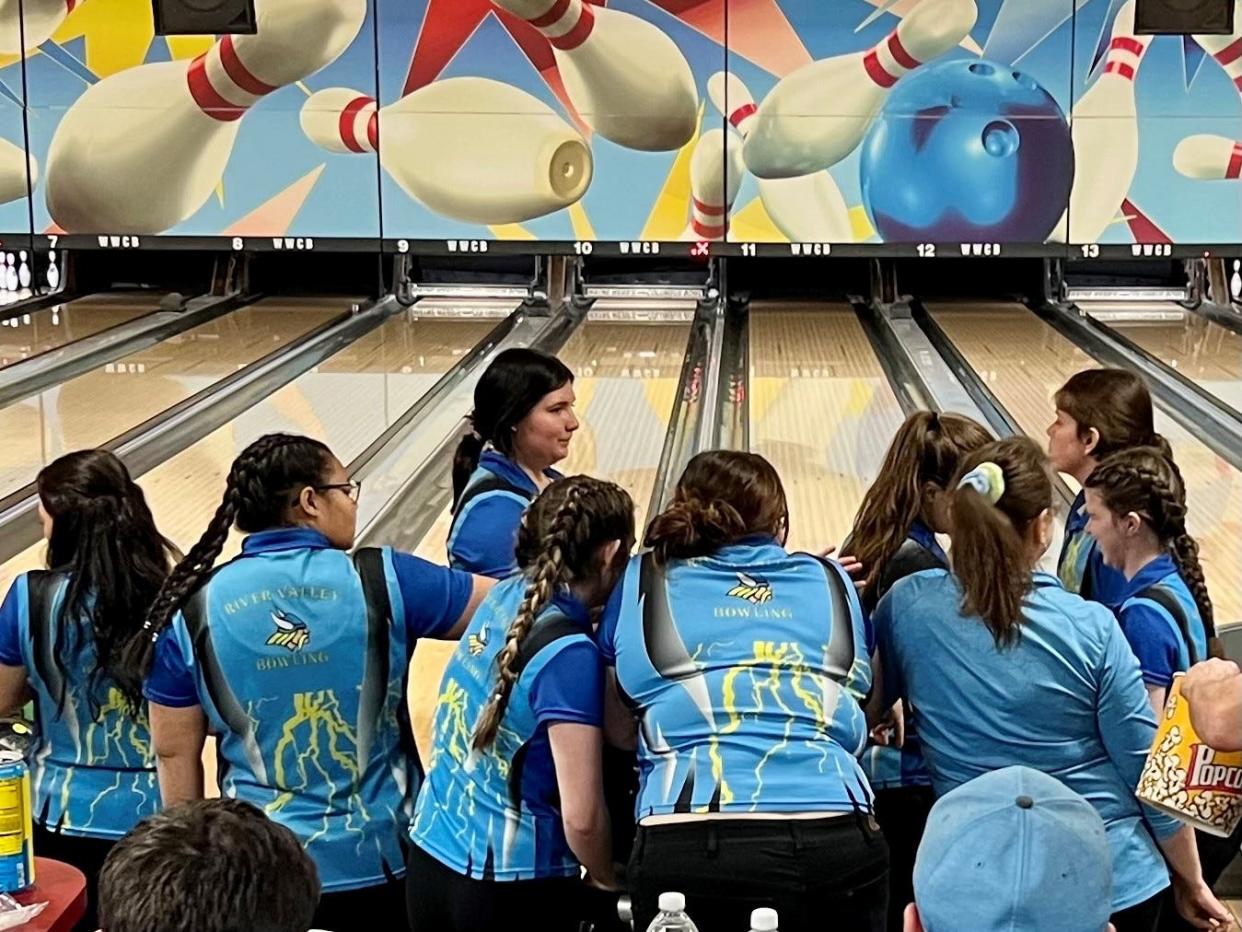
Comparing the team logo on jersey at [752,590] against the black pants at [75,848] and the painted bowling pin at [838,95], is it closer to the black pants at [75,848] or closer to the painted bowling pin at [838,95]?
the black pants at [75,848]

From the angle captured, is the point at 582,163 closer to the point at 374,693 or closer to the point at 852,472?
the point at 852,472

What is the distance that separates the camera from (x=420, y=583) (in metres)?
2.16

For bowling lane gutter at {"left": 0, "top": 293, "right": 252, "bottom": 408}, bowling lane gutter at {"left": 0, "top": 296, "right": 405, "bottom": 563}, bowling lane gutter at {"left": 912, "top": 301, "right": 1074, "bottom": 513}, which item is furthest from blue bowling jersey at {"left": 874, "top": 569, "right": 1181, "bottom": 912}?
bowling lane gutter at {"left": 0, "top": 293, "right": 252, "bottom": 408}

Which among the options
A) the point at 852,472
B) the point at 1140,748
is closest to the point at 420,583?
the point at 1140,748

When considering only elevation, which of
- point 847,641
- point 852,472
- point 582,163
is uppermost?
point 582,163

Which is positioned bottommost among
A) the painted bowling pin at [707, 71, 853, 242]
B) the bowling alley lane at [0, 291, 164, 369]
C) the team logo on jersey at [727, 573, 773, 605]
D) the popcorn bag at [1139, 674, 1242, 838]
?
the bowling alley lane at [0, 291, 164, 369]

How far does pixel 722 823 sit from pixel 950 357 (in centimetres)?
519

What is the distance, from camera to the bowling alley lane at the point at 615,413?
3.66m

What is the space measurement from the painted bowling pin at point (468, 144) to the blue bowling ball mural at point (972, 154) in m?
1.24

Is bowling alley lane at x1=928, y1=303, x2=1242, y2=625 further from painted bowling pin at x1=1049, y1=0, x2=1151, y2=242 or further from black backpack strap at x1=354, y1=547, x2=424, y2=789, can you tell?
black backpack strap at x1=354, y1=547, x2=424, y2=789

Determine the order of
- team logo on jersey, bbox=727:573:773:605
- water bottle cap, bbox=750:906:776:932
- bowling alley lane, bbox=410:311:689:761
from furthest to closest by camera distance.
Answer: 1. bowling alley lane, bbox=410:311:689:761
2. team logo on jersey, bbox=727:573:773:605
3. water bottle cap, bbox=750:906:776:932

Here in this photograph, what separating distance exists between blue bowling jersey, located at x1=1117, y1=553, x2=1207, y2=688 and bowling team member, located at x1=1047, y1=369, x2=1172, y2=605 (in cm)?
33

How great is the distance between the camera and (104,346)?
23.7 feet

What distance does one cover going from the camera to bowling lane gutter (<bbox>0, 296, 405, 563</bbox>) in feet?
15.4
